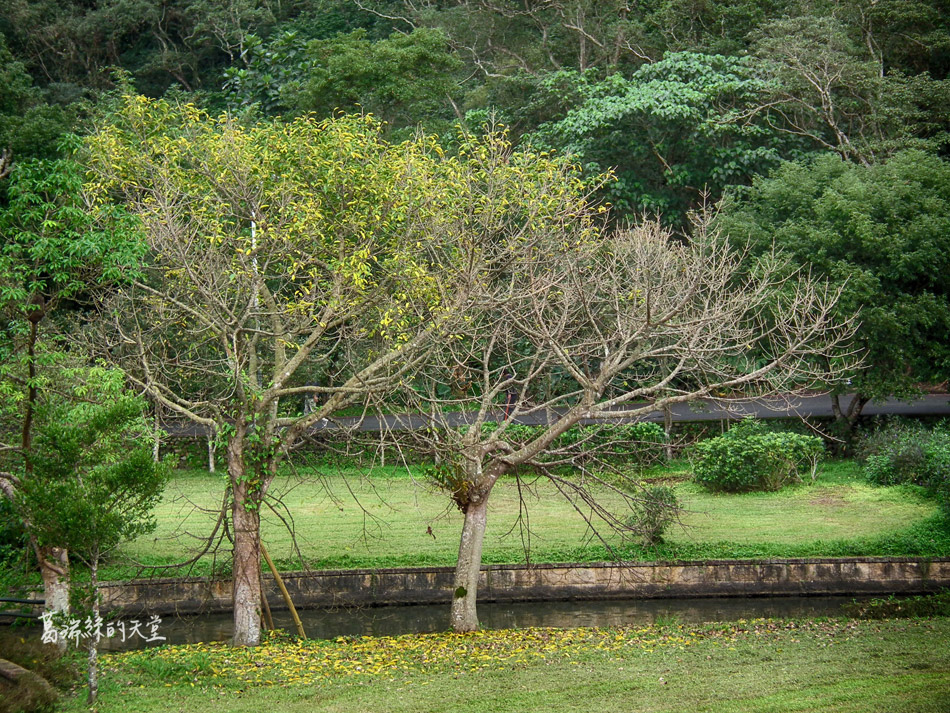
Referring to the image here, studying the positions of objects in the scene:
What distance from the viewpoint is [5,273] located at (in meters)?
11.4

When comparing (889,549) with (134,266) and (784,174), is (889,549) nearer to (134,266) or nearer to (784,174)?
(784,174)

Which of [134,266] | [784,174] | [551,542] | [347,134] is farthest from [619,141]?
[134,266]

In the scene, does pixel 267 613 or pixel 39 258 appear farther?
pixel 267 613

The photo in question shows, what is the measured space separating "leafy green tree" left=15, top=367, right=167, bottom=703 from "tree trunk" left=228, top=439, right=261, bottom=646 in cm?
264

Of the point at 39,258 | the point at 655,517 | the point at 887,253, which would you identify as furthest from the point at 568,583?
the point at 887,253

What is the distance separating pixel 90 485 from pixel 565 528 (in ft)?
36.5

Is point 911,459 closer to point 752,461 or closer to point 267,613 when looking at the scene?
point 752,461

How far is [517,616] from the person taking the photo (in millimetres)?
16359

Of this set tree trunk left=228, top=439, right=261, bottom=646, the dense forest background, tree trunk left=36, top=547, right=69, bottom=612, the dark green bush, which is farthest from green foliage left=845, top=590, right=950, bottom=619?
tree trunk left=36, top=547, right=69, bottom=612

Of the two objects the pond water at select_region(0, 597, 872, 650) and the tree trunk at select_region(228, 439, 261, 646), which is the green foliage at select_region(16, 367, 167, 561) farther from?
the pond water at select_region(0, 597, 872, 650)

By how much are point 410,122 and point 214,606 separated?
2075 cm

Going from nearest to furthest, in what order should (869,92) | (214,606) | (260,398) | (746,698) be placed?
1. (746,698)
2. (260,398)
3. (214,606)
4. (869,92)

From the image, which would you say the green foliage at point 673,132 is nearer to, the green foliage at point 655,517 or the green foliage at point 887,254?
the green foliage at point 887,254

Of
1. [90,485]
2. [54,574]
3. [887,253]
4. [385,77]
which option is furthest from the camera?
[385,77]
